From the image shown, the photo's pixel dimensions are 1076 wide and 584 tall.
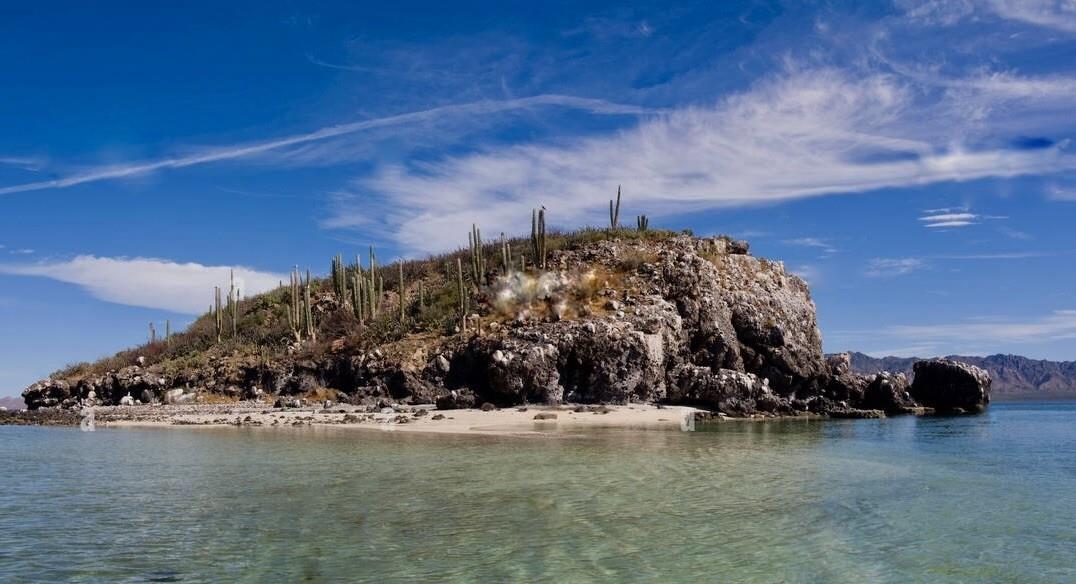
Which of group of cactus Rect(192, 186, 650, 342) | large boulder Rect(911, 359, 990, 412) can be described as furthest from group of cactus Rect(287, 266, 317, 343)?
large boulder Rect(911, 359, 990, 412)

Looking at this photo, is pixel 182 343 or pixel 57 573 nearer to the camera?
pixel 57 573

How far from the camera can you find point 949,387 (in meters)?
55.4

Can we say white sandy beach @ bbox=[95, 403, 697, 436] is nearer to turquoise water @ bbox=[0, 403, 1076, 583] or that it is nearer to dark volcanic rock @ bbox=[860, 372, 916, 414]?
turquoise water @ bbox=[0, 403, 1076, 583]

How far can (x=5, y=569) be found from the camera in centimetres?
887

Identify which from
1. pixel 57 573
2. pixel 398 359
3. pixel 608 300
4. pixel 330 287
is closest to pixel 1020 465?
pixel 57 573

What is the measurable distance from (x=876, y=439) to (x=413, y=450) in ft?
61.6

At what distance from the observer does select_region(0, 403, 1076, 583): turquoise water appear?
9.34 m

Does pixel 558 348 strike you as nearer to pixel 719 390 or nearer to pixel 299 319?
pixel 719 390

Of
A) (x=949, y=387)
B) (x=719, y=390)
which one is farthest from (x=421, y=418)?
(x=949, y=387)

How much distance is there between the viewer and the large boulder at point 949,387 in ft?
181

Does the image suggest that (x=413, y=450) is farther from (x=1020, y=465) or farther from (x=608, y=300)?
(x=608, y=300)

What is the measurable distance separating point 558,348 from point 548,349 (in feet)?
2.31

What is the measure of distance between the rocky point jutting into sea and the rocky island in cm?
12

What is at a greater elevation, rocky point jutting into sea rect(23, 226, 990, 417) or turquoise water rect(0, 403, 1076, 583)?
rocky point jutting into sea rect(23, 226, 990, 417)
